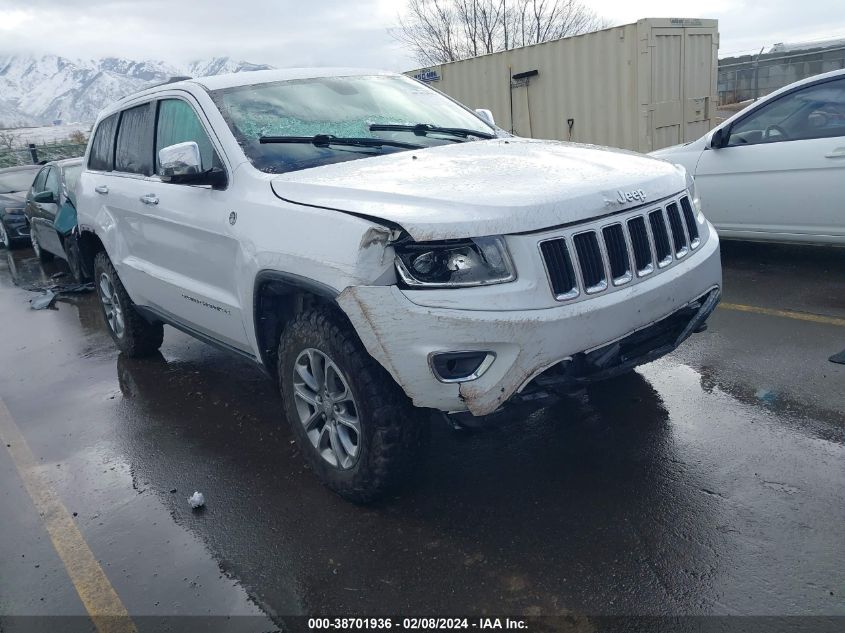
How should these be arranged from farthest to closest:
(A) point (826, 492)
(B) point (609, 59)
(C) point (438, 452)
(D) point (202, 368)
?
1. (B) point (609, 59)
2. (D) point (202, 368)
3. (C) point (438, 452)
4. (A) point (826, 492)

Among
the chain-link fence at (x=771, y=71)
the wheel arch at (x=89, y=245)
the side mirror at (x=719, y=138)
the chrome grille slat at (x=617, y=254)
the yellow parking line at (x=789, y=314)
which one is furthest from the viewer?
the chain-link fence at (x=771, y=71)

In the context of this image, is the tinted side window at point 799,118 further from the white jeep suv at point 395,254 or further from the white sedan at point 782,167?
the white jeep suv at point 395,254

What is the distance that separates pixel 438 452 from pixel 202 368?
8.23ft

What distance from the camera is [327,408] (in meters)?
3.25

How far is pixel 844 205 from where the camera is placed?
18.7 feet

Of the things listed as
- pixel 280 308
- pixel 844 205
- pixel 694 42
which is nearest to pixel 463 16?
pixel 694 42

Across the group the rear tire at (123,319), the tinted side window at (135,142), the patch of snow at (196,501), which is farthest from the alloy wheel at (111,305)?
the patch of snow at (196,501)

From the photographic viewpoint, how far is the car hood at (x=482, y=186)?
2.71 m

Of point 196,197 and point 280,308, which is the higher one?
point 196,197

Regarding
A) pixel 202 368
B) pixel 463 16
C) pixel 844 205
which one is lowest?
pixel 202 368

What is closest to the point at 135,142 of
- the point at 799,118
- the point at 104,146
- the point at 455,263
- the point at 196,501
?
the point at 104,146

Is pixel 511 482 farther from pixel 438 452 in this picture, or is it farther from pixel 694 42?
pixel 694 42

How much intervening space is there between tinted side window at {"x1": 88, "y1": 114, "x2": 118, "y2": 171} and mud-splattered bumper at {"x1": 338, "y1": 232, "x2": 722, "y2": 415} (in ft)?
11.3

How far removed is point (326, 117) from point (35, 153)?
78.1ft
